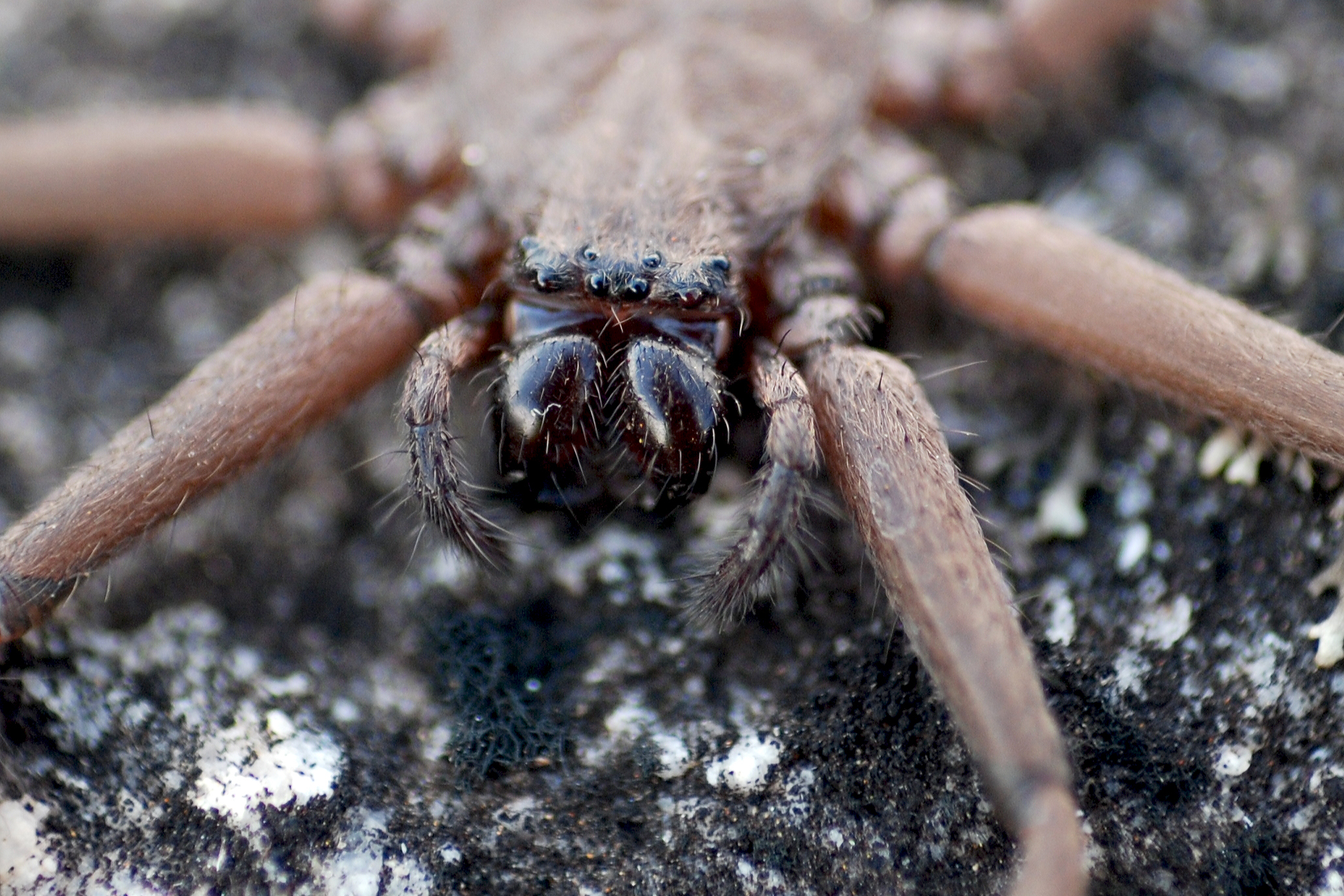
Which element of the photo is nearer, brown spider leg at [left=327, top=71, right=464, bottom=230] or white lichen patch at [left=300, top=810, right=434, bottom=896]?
white lichen patch at [left=300, top=810, right=434, bottom=896]

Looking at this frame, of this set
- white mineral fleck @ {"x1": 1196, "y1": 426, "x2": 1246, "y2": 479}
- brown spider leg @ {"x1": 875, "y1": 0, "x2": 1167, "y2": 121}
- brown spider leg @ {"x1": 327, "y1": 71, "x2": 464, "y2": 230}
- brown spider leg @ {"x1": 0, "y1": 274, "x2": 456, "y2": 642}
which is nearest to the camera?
brown spider leg @ {"x1": 0, "y1": 274, "x2": 456, "y2": 642}

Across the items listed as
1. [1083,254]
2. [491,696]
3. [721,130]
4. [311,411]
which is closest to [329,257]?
[311,411]

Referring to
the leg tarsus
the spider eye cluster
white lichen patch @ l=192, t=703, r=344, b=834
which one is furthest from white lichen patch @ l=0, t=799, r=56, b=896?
the leg tarsus

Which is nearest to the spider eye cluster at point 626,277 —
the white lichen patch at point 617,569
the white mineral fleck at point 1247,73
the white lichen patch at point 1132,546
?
the white lichen patch at point 617,569

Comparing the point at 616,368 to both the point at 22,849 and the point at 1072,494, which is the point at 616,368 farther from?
the point at 22,849

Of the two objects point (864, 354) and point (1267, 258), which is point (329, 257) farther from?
point (1267, 258)

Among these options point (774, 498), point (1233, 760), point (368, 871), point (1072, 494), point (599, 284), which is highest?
point (599, 284)

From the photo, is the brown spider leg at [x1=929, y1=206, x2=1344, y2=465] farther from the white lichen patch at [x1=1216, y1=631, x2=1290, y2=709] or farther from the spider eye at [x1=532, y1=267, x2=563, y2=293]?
the spider eye at [x1=532, y1=267, x2=563, y2=293]

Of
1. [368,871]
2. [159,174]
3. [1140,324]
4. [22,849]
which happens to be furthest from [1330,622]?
[159,174]
